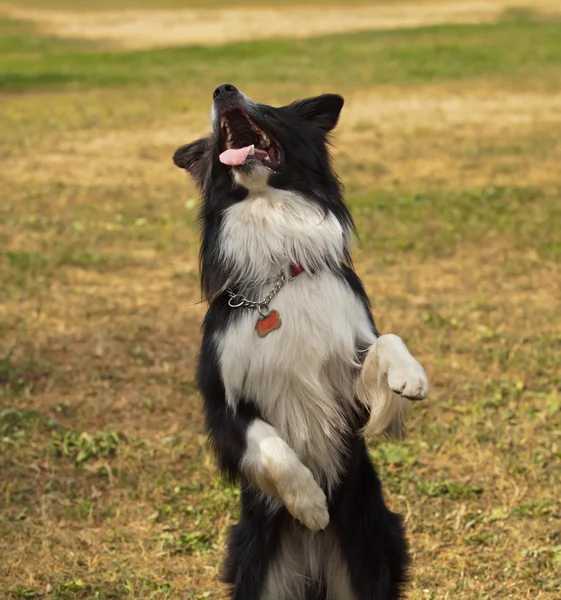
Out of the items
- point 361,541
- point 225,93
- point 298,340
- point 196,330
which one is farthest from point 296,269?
point 196,330

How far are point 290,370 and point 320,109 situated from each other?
3.32 feet

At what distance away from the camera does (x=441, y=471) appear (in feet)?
16.8

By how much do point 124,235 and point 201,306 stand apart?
2.17 m

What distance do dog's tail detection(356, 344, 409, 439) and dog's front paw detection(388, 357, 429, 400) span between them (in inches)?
3.5

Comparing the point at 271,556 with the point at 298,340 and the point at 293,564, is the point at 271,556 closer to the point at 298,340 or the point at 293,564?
the point at 293,564

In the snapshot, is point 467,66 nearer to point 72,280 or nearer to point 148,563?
point 72,280

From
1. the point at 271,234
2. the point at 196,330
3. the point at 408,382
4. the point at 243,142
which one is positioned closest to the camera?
the point at 408,382

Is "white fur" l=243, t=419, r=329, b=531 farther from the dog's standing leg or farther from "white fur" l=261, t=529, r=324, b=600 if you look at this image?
"white fur" l=261, t=529, r=324, b=600

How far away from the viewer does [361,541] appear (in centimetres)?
345

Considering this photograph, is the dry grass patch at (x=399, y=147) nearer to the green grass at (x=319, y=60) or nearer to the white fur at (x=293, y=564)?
the green grass at (x=319, y=60)

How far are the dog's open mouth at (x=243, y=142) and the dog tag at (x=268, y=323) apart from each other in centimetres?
52

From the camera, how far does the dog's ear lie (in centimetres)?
377

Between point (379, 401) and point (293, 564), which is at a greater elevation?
point (379, 401)

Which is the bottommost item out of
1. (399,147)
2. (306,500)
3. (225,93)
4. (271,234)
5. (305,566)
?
(399,147)
